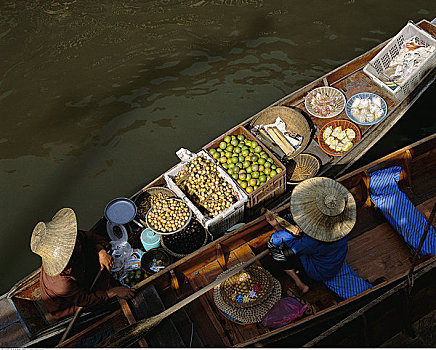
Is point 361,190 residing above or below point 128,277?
above

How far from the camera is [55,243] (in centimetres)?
441

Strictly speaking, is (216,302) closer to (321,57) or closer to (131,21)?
(321,57)

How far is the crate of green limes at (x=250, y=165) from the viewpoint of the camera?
5.83 metres

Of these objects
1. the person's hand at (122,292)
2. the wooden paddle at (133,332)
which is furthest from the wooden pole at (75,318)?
the wooden paddle at (133,332)

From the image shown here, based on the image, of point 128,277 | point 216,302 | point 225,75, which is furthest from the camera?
point 225,75

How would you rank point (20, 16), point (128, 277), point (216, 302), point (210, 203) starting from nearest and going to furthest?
point (216, 302)
point (128, 277)
point (210, 203)
point (20, 16)

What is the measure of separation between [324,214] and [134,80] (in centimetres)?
627

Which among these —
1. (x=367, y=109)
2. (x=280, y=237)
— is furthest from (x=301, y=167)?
(x=280, y=237)

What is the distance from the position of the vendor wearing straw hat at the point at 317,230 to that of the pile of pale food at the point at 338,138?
1.94 metres

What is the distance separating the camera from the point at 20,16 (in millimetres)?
10312

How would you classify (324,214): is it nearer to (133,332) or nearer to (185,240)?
(185,240)

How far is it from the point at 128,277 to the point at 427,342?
4.13 meters

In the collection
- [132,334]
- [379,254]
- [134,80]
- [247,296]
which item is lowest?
[379,254]

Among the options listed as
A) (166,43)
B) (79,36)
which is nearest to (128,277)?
(166,43)
